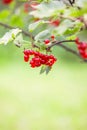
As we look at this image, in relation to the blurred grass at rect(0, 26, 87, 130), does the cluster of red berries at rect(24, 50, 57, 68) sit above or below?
below

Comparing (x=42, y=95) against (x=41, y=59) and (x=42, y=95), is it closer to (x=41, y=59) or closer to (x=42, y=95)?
(x=42, y=95)

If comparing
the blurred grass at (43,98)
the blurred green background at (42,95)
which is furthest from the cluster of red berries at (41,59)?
the blurred grass at (43,98)

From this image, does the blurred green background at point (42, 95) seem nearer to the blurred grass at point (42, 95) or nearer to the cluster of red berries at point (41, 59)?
the blurred grass at point (42, 95)

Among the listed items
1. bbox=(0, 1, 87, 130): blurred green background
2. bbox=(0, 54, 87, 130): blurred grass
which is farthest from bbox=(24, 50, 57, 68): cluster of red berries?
bbox=(0, 54, 87, 130): blurred grass

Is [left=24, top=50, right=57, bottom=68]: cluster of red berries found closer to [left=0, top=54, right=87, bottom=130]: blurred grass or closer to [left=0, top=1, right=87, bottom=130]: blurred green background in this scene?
[left=0, top=1, right=87, bottom=130]: blurred green background

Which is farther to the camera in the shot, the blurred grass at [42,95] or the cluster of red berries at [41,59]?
the blurred grass at [42,95]

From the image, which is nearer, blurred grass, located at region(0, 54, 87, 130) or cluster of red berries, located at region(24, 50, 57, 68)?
cluster of red berries, located at region(24, 50, 57, 68)

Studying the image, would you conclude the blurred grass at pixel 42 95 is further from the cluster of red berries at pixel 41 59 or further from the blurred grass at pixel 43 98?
the cluster of red berries at pixel 41 59

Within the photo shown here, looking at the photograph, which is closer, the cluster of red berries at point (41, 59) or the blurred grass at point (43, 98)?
the cluster of red berries at point (41, 59)

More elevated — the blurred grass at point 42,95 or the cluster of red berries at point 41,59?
the blurred grass at point 42,95

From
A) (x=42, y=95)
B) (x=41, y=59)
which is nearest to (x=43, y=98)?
(x=42, y=95)
